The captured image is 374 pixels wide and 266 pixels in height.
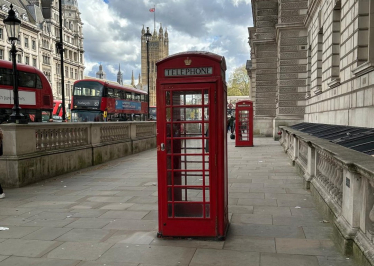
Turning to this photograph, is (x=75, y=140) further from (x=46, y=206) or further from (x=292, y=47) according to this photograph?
(x=292, y=47)

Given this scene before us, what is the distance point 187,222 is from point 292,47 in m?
19.0

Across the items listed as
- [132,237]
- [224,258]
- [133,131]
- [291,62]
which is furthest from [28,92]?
[224,258]

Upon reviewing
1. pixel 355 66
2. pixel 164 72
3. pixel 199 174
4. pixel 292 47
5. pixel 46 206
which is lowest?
pixel 46 206

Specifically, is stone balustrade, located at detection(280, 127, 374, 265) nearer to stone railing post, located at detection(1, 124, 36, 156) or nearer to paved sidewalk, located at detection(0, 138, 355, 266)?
paved sidewalk, located at detection(0, 138, 355, 266)

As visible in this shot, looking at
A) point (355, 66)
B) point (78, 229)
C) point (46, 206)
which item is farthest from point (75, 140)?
point (355, 66)

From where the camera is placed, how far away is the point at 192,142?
176 inches

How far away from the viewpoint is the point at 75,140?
10.8 metres

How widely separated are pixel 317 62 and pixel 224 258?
1298cm

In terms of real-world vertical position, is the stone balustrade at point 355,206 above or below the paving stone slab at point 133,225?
above

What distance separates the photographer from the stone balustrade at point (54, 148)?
26.2ft

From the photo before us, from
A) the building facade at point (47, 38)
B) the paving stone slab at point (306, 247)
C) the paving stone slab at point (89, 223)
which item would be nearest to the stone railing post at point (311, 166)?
the paving stone slab at point (306, 247)

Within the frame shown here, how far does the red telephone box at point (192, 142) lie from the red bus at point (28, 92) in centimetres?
1759

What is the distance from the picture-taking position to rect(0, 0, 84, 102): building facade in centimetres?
6253

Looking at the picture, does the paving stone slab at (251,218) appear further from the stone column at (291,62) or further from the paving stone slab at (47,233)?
the stone column at (291,62)
